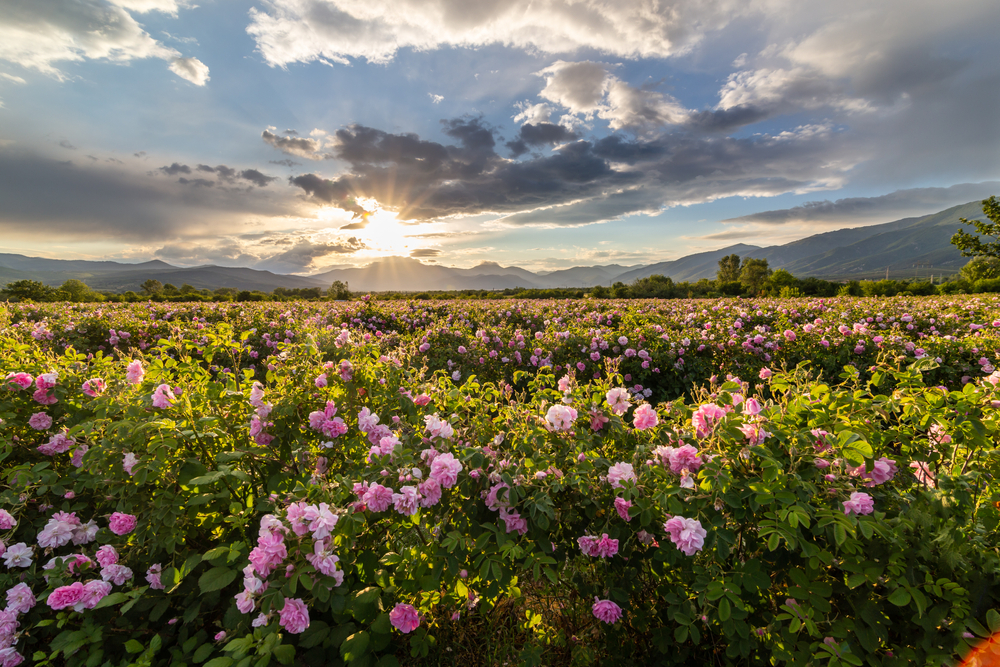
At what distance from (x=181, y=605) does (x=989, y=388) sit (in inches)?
189

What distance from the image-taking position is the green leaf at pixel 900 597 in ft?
5.47

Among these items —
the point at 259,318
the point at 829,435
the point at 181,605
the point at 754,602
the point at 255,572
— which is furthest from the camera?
the point at 259,318

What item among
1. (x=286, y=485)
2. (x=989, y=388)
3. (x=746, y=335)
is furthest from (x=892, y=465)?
(x=746, y=335)

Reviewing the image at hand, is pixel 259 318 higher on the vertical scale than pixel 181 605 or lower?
higher

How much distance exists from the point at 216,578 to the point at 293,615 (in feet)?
1.67

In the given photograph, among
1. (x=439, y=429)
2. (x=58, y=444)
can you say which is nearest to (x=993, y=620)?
(x=439, y=429)

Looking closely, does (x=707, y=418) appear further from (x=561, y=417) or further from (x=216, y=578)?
(x=216, y=578)

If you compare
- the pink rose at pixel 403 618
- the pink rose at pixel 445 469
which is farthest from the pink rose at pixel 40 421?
the pink rose at pixel 445 469

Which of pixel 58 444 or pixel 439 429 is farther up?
pixel 439 429

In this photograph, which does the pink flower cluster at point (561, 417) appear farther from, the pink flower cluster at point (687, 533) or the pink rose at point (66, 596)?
the pink rose at point (66, 596)

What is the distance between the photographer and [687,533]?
1.77 meters

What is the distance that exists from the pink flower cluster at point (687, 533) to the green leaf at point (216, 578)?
2128 millimetres

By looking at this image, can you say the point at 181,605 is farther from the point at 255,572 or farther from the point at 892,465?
the point at 892,465

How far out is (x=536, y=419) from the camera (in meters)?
2.49
